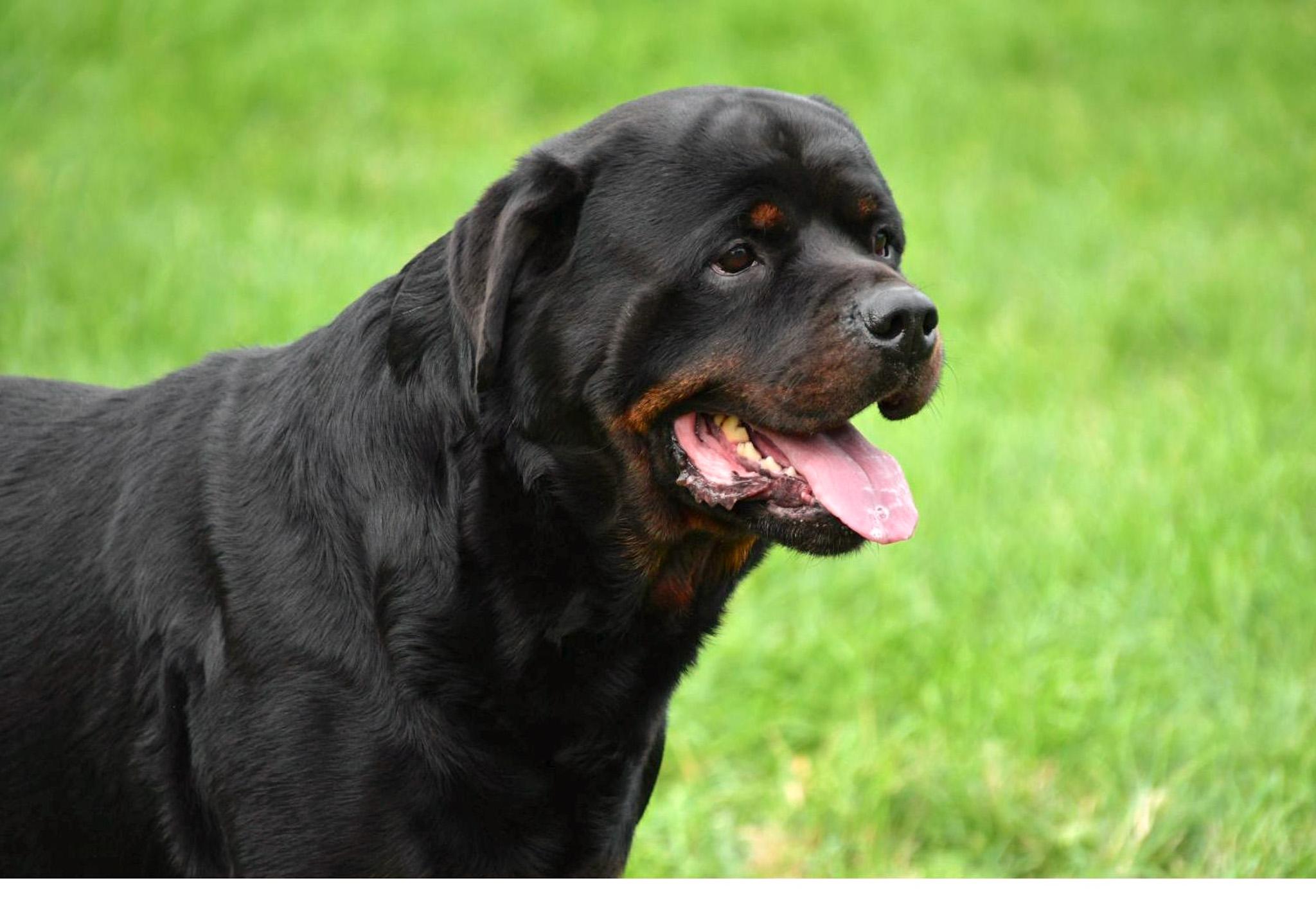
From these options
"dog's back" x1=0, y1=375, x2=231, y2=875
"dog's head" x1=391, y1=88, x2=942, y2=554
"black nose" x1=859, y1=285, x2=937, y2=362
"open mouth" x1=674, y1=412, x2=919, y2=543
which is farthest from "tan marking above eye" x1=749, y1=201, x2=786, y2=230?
"dog's back" x1=0, y1=375, x2=231, y2=875

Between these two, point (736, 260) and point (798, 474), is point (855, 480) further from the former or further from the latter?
point (736, 260)

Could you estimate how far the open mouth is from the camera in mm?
2686

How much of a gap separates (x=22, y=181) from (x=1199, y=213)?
6818mm

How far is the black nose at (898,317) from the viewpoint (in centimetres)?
264

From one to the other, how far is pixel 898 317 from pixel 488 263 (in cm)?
74

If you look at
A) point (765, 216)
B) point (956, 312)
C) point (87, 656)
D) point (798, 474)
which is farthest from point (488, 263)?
point (956, 312)

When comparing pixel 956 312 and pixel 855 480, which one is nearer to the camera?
pixel 855 480

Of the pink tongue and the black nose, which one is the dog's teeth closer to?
the pink tongue

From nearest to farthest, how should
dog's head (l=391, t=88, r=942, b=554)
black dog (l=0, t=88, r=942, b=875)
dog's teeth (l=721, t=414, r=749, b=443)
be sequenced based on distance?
black dog (l=0, t=88, r=942, b=875), dog's head (l=391, t=88, r=942, b=554), dog's teeth (l=721, t=414, r=749, b=443)

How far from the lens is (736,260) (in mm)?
2740
